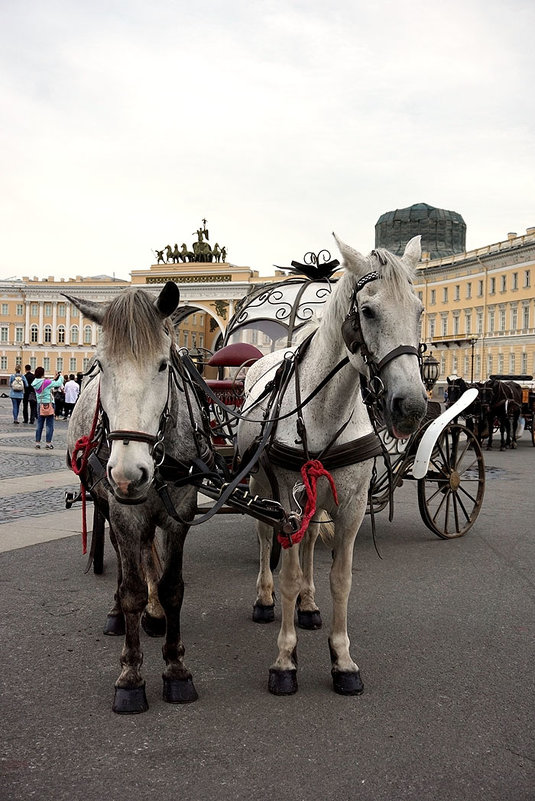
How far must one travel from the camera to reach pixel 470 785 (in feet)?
9.53

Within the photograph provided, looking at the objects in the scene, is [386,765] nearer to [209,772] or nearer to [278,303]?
[209,772]

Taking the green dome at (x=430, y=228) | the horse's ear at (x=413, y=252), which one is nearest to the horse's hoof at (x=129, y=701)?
the horse's ear at (x=413, y=252)

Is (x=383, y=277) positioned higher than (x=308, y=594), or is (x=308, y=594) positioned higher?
(x=383, y=277)

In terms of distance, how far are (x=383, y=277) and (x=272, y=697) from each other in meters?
2.12

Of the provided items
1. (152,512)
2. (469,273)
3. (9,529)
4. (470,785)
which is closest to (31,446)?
(9,529)

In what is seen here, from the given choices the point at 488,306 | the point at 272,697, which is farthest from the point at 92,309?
the point at 488,306

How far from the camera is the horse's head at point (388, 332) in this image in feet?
10.4

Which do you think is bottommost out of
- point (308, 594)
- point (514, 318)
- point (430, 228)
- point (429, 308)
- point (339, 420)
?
point (308, 594)

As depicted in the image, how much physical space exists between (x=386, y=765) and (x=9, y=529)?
5337mm

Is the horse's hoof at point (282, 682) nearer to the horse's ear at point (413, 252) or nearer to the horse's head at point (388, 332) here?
the horse's head at point (388, 332)

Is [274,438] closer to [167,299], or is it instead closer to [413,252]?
[167,299]

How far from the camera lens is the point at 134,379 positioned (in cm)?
320

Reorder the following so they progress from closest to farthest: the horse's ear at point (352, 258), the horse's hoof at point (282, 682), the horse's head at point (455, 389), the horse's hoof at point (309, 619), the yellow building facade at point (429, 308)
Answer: the horse's ear at point (352, 258) → the horse's hoof at point (282, 682) → the horse's hoof at point (309, 619) → the horse's head at point (455, 389) → the yellow building facade at point (429, 308)

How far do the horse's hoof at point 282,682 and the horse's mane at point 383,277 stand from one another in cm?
179
